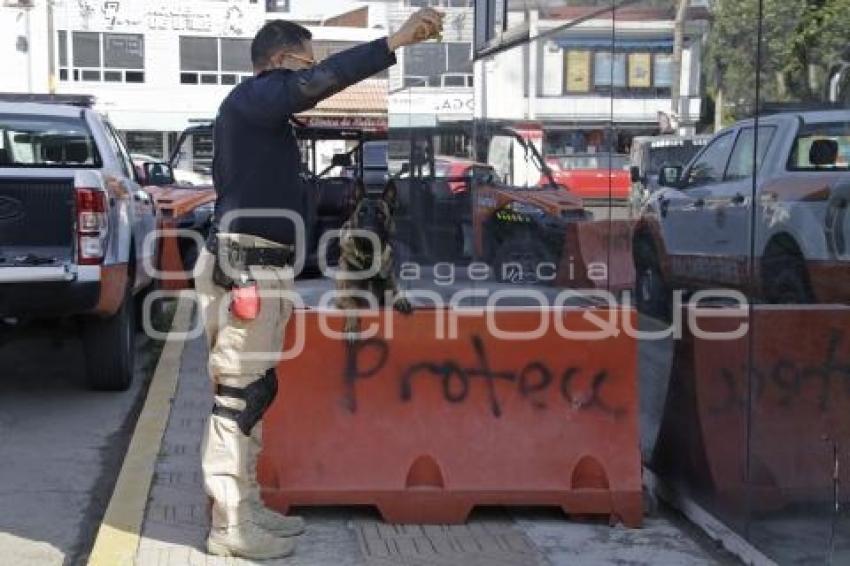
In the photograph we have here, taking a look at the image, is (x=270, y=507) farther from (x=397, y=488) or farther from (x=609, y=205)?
(x=609, y=205)

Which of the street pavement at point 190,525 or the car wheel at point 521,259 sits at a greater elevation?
the car wheel at point 521,259

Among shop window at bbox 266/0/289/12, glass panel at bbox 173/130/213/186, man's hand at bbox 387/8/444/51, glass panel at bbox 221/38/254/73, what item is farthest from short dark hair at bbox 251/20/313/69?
shop window at bbox 266/0/289/12

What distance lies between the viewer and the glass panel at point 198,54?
148ft

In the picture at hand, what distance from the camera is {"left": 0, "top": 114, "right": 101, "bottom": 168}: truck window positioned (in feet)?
28.5

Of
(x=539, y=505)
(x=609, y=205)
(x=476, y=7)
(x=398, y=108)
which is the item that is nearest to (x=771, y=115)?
(x=609, y=205)

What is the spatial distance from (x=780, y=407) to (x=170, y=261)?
30.0ft

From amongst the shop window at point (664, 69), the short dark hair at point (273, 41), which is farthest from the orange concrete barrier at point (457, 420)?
the short dark hair at point (273, 41)

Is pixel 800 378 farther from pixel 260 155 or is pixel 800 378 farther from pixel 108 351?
pixel 108 351

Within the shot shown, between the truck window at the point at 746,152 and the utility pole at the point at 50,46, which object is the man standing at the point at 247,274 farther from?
the utility pole at the point at 50,46

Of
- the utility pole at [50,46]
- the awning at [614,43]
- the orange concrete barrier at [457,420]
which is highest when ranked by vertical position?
the utility pole at [50,46]

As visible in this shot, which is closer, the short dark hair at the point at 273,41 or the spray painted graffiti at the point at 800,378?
the spray painted graffiti at the point at 800,378

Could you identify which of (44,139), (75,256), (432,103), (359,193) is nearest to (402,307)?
(75,256)

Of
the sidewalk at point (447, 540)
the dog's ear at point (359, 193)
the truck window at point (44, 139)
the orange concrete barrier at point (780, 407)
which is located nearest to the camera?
the orange concrete barrier at point (780, 407)

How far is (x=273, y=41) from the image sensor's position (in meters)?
4.42
